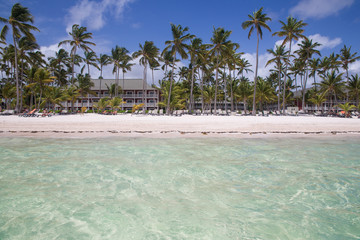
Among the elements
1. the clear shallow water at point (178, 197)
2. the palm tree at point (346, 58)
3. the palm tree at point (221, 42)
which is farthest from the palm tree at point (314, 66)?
the clear shallow water at point (178, 197)

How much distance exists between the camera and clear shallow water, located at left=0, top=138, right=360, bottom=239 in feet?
9.87

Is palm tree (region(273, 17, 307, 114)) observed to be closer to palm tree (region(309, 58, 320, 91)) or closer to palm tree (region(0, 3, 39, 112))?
palm tree (region(309, 58, 320, 91))

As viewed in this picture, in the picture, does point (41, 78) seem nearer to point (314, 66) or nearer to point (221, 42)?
point (221, 42)

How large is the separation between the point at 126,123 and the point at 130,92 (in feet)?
139

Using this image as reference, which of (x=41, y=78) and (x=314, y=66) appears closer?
(x=41, y=78)

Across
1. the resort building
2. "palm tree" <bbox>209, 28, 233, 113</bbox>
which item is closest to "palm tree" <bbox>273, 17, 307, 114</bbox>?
"palm tree" <bbox>209, 28, 233, 113</bbox>

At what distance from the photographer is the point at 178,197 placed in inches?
163

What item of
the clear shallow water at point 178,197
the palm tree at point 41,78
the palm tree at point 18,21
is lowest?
the clear shallow water at point 178,197

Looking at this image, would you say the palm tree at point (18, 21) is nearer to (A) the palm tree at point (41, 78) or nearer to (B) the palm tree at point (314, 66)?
(A) the palm tree at point (41, 78)

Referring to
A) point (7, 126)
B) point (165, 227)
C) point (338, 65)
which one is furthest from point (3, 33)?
point (338, 65)

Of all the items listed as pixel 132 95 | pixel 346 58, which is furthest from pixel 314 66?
pixel 132 95

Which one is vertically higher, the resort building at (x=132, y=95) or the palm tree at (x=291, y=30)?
the palm tree at (x=291, y=30)

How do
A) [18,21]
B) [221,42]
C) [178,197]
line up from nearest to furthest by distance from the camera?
[178,197], [18,21], [221,42]

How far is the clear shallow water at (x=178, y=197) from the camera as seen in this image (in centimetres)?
301
